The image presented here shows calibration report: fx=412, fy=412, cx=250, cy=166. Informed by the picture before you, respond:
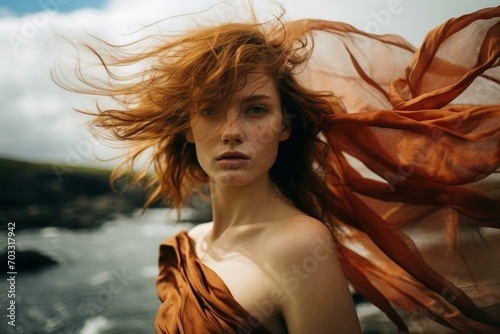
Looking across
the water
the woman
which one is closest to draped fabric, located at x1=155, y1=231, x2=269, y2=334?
the woman

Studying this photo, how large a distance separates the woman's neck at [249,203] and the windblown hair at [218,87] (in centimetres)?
17

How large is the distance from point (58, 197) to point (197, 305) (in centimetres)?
120

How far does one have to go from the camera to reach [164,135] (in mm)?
A: 1297

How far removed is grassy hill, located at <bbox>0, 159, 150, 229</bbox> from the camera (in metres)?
1.85

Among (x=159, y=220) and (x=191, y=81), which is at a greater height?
(x=191, y=81)

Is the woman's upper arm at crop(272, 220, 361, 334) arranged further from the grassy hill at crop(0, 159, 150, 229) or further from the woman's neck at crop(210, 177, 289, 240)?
the grassy hill at crop(0, 159, 150, 229)

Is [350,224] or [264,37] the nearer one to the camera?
[264,37]

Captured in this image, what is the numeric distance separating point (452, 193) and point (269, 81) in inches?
22.6

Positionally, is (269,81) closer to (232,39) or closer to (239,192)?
(232,39)

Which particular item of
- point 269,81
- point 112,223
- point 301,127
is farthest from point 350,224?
point 112,223

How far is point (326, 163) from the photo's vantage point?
55.1 inches

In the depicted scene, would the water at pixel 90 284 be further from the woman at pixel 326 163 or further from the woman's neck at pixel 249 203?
the woman's neck at pixel 249 203

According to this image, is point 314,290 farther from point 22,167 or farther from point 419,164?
point 22,167

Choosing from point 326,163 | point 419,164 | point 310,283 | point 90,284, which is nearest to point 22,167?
point 90,284
